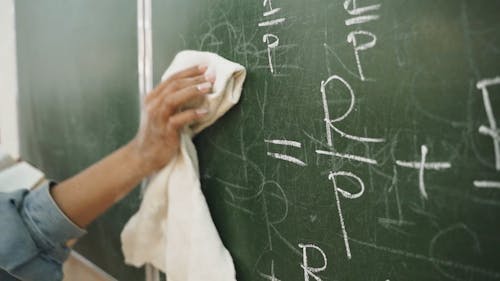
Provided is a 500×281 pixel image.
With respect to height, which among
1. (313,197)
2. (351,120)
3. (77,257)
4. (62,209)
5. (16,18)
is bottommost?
(77,257)

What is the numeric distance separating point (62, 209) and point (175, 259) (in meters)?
0.25

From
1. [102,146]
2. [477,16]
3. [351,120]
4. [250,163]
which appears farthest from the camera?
[102,146]

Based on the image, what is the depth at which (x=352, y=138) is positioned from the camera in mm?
583

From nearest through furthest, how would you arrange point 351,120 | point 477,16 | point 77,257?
1. point 477,16
2. point 351,120
3. point 77,257

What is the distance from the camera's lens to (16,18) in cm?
169

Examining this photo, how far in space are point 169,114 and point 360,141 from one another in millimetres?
395

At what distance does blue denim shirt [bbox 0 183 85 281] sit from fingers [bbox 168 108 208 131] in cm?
29

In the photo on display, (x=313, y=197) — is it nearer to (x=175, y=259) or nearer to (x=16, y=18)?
(x=175, y=259)

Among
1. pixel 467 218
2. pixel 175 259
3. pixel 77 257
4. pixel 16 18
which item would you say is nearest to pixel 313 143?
pixel 467 218

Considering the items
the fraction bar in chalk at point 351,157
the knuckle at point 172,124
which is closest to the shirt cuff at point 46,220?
the knuckle at point 172,124

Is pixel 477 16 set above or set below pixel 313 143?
above

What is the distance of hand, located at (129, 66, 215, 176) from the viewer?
771 mm

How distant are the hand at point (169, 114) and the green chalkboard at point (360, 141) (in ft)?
0.22

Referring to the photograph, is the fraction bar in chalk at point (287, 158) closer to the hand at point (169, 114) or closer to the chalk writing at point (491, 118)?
the hand at point (169, 114)
